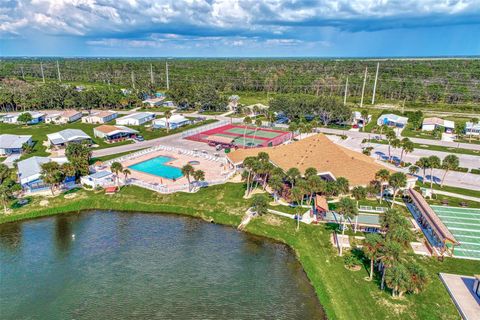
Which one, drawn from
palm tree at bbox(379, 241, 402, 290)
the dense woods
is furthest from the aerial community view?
the dense woods

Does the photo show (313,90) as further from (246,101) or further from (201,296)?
(201,296)

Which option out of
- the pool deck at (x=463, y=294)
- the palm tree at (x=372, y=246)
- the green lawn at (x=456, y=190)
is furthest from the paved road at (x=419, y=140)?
the palm tree at (x=372, y=246)

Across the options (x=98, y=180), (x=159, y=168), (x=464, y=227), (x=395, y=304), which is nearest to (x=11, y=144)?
(x=98, y=180)

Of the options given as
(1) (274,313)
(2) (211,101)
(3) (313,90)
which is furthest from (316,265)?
(3) (313,90)

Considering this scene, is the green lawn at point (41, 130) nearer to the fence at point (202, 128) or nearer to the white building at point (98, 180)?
the fence at point (202, 128)

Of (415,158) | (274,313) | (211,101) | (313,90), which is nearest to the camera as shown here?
(274,313)

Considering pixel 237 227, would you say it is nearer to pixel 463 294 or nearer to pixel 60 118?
pixel 463 294
